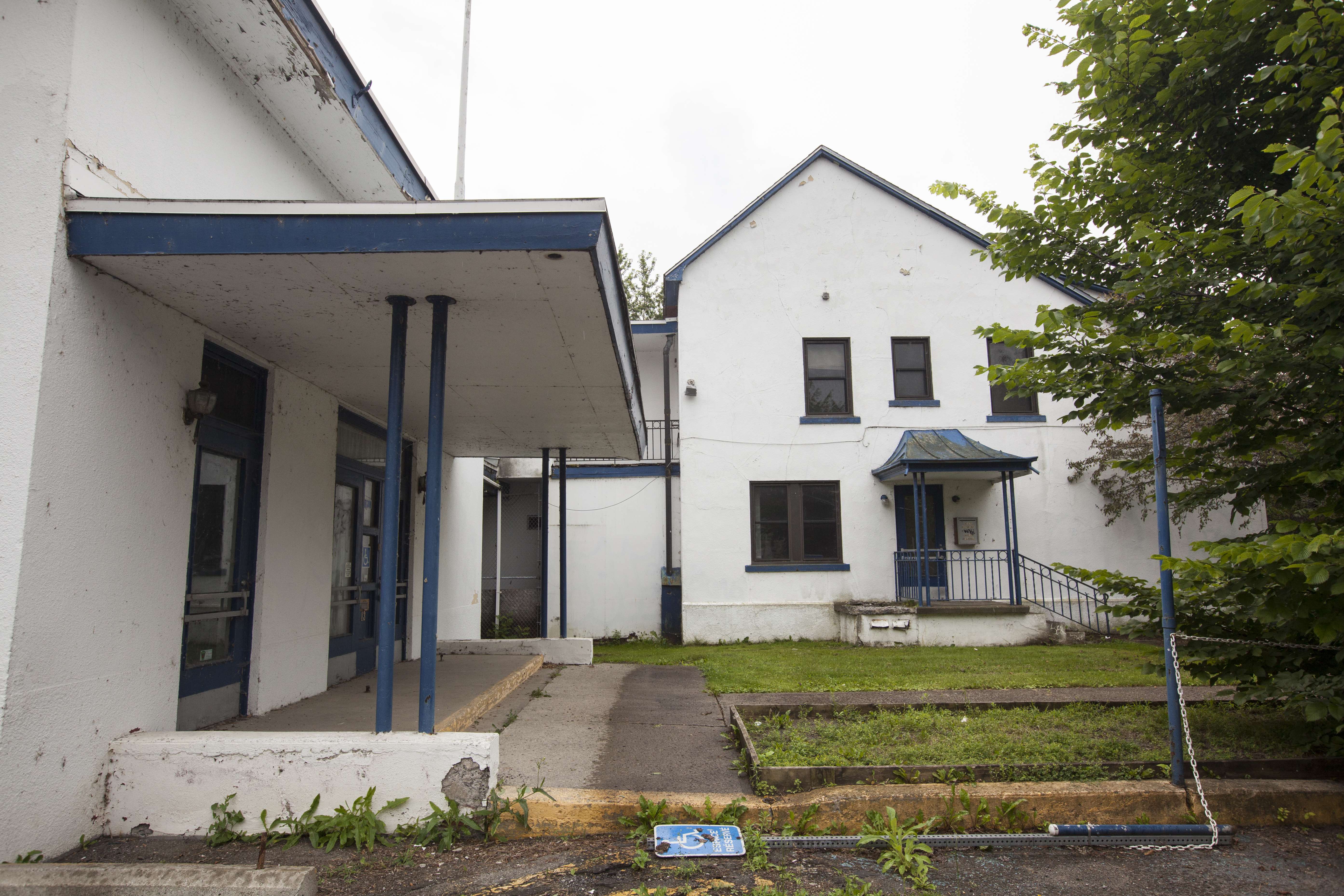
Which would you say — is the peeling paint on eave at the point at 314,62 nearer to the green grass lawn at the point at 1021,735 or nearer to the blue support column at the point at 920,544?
the green grass lawn at the point at 1021,735

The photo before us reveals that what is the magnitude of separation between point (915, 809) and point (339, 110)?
6.29 metres

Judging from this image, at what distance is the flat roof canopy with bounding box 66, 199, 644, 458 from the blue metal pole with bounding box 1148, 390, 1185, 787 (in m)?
3.14

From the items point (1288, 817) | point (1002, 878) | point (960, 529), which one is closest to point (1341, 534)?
point (1288, 817)

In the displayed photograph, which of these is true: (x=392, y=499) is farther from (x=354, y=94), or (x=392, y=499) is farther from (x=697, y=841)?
(x=354, y=94)

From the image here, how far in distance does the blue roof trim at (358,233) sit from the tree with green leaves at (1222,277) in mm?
2707

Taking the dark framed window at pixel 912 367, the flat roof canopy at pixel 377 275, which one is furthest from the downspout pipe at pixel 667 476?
the flat roof canopy at pixel 377 275

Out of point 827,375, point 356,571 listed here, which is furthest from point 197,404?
point 827,375

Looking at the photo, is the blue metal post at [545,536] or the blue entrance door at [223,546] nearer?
the blue entrance door at [223,546]

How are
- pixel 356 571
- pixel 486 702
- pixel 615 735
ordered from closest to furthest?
pixel 615 735
pixel 486 702
pixel 356 571

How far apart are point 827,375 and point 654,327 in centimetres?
→ 355

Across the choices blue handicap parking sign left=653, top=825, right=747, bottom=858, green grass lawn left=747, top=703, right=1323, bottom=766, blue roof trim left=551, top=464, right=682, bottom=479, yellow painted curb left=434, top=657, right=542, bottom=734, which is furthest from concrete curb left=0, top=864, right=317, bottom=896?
blue roof trim left=551, top=464, right=682, bottom=479

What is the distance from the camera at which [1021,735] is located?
18.1 feet

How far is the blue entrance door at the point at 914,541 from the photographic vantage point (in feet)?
43.8

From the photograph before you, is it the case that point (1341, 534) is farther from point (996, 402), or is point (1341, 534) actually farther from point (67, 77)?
point (996, 402)
